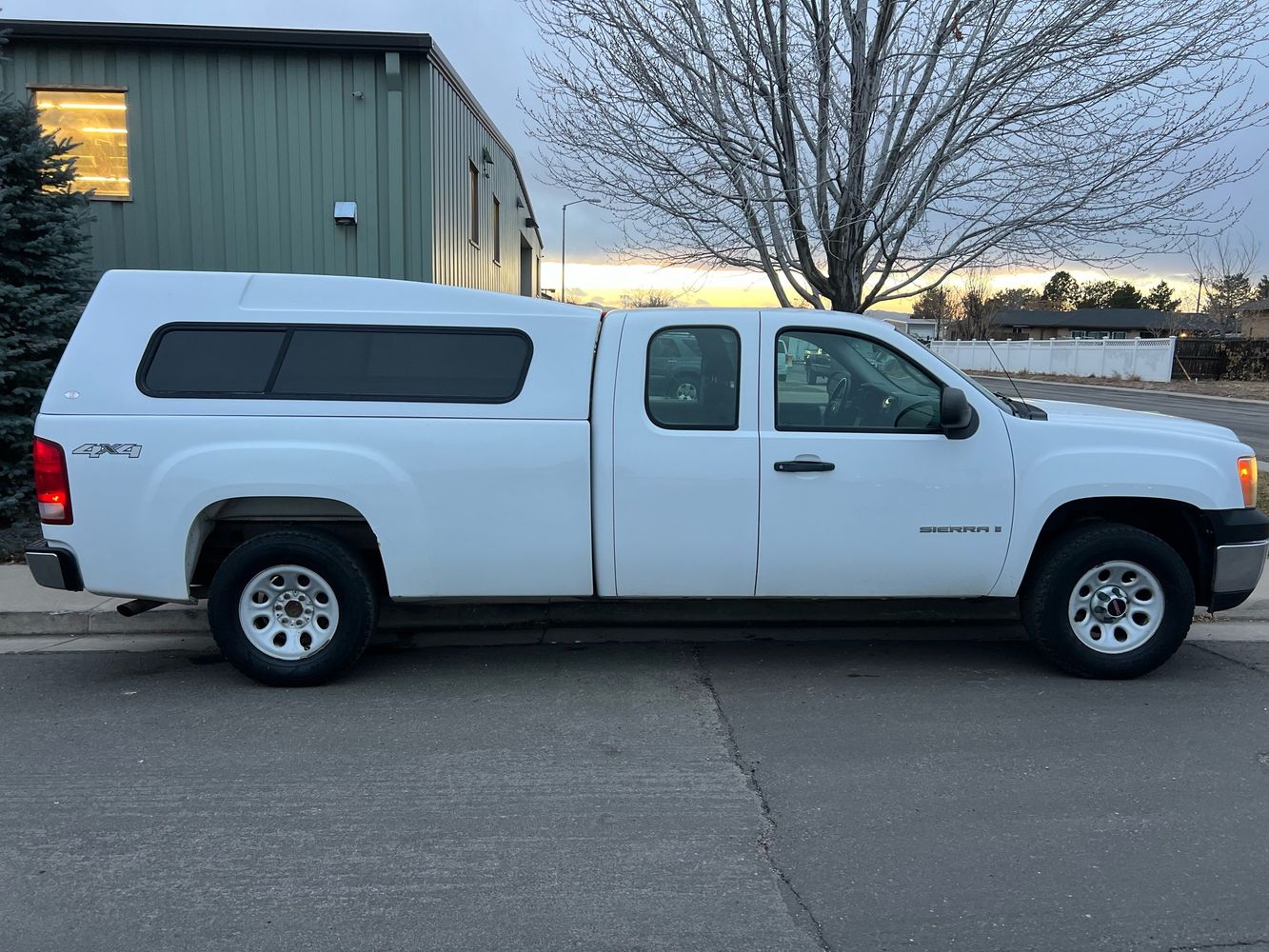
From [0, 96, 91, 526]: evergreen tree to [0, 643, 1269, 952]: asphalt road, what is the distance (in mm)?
3670

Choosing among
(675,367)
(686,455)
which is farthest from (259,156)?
(686,455)

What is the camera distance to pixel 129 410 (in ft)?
15.9

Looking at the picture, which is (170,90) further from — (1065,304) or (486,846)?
(1065,304)

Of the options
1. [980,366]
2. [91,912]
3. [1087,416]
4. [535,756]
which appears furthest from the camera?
[980,366]

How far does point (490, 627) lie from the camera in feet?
20.6

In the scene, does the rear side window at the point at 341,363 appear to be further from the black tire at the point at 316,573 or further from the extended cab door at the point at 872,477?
the extended cab door at the point at 872,477

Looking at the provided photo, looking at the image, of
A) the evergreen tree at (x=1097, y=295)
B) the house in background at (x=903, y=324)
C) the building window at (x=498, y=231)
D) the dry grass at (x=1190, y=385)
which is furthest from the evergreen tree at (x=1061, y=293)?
the building window at (x=498, y=231)

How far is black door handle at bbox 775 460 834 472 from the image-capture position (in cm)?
494

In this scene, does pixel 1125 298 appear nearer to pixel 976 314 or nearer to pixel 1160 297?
pixel 1160 297

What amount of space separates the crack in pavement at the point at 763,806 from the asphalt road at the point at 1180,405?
11773 millimetres

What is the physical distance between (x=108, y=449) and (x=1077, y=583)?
16.8 ft

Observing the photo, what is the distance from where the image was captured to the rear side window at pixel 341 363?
4938 mm

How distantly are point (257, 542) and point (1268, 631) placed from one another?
632cm

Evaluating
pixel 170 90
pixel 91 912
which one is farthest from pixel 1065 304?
pixel 91 912
